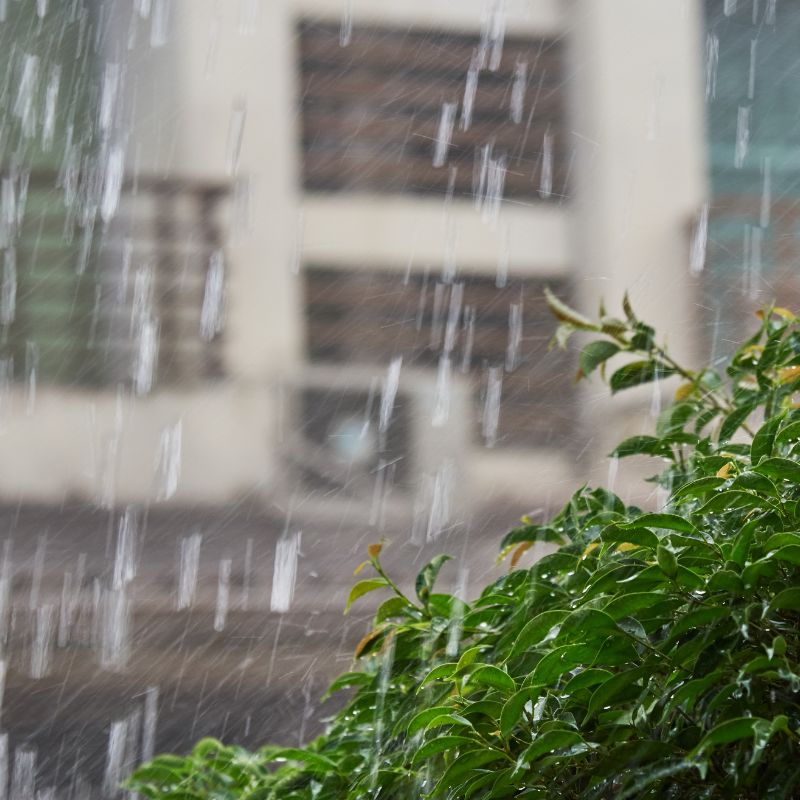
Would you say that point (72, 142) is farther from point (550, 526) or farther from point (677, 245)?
point (550, 526)

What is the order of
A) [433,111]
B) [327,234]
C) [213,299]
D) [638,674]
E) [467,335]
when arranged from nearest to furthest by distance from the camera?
[638,674] < [467,335] < [433,111] < [327,234] < [213,299]

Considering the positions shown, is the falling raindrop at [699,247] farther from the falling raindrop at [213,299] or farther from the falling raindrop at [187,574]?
the falling raindrop at [213,299]

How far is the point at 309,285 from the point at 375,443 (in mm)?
751

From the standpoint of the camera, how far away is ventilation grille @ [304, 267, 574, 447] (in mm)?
3113

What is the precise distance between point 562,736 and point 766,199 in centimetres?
266

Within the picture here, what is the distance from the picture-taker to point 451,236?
12.8 ft

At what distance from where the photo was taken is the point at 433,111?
3.62 metres

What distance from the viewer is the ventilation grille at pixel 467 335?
311 centimetres

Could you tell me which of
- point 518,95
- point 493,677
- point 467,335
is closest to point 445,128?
point 518,95

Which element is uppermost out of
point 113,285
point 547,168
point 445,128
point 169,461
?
point 445,128

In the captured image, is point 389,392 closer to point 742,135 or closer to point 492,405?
point 492,405

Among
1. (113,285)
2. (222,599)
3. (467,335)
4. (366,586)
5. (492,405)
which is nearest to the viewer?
(366,586)

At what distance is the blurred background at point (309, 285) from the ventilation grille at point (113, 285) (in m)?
0.01

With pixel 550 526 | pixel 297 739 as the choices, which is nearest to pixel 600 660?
pixel 550 526
